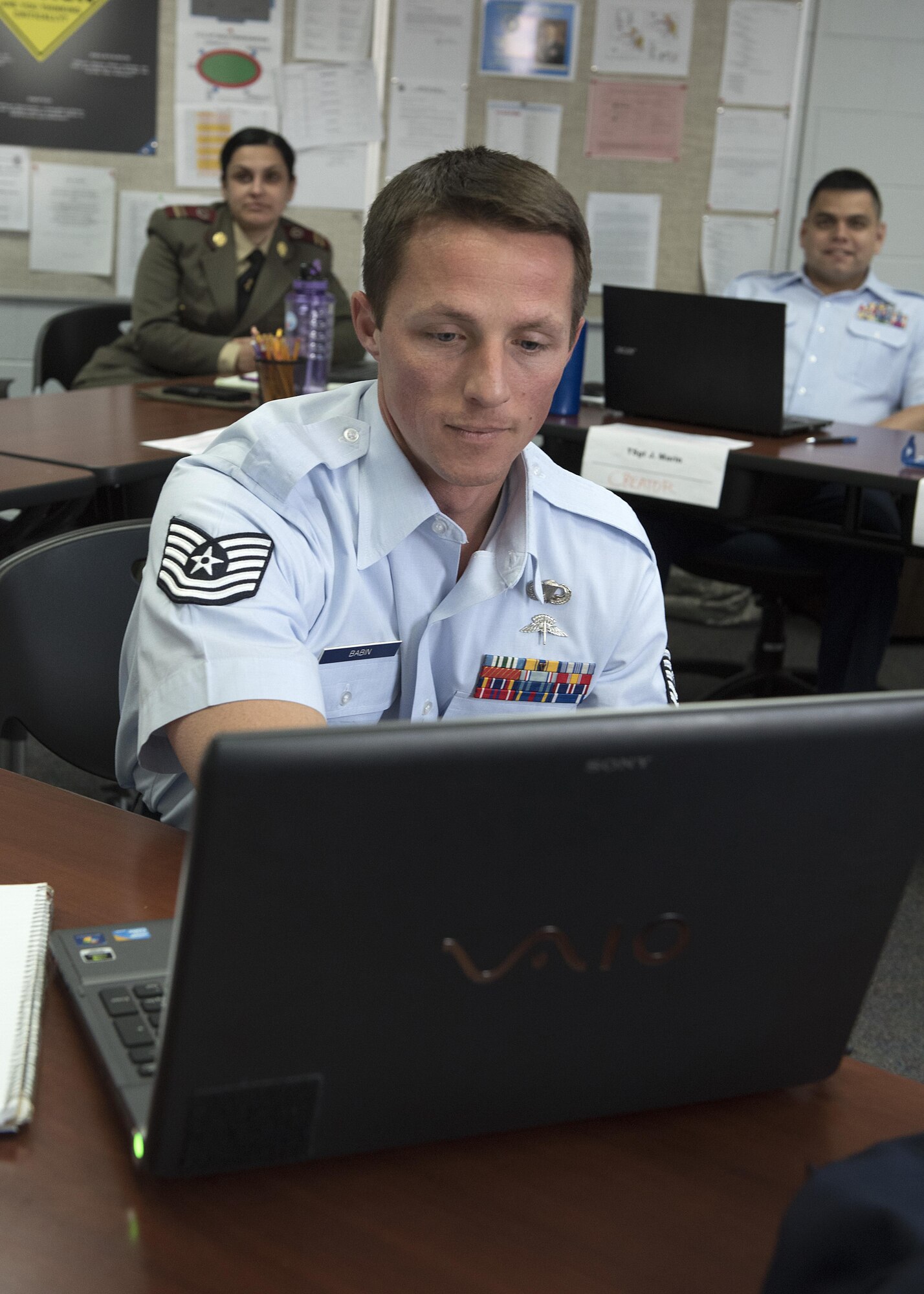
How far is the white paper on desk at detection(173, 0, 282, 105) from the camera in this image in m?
4.30

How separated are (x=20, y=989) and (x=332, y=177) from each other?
4.19m

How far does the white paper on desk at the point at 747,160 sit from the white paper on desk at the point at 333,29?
125cm

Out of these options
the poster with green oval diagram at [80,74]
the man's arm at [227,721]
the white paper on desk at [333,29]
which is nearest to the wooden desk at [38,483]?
the man's arm at [227,721]

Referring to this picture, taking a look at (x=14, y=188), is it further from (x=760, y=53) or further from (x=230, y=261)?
(x=760, y=53)

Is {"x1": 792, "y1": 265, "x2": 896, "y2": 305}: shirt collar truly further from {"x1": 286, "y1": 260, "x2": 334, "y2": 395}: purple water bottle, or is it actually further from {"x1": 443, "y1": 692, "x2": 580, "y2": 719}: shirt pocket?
{"x1": 443, "y1": 692, "x2": 580, "y2": 719}: shirt pocket

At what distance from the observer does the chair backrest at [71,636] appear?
53.0 inches

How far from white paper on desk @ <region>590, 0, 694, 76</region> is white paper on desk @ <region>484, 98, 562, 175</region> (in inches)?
8.5

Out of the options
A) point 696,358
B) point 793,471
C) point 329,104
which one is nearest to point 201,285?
point 329,104

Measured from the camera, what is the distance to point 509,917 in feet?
1.95

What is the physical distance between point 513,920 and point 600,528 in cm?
74

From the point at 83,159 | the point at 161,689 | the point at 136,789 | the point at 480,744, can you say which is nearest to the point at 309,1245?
the point at 480,744

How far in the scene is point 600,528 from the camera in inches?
50.7

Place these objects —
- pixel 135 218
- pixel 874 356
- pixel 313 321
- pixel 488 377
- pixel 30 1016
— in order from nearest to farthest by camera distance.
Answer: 1. pixel 30 1016
2. pixel 488 377
3. pixel 313 321
4. pixel 874 356
5. pixel 135 218

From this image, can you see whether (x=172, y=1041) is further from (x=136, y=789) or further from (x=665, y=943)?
(x=136, y=789)
